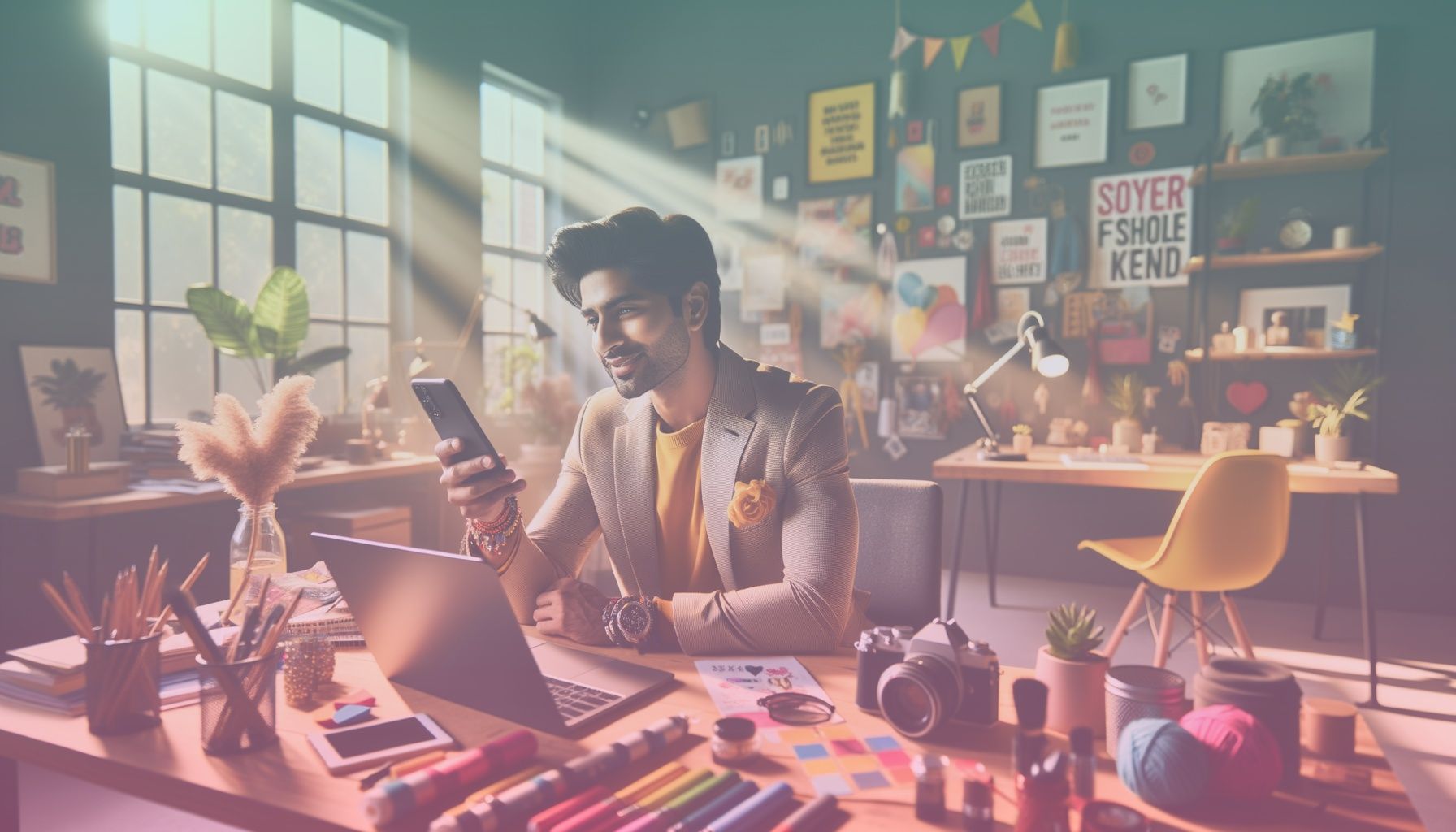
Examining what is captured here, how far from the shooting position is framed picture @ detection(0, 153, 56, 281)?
316 cm

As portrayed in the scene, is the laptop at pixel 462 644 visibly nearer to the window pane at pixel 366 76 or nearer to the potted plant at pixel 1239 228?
the potted plant at pixel 1239 228

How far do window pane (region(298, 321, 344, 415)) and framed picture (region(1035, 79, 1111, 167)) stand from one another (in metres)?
3.83

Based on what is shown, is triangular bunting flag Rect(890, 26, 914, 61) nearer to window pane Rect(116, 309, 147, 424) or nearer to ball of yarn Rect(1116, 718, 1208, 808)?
window pane Rect(116, 309, 147, 424)

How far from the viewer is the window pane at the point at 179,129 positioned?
3754 millimetres

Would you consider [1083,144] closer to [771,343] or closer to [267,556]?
[771,343]

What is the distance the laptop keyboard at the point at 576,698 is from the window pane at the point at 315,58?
13.7 ft

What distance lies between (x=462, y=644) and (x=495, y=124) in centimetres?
519

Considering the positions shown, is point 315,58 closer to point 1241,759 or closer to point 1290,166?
point 1290,166

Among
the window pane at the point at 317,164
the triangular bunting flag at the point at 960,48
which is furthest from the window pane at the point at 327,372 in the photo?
the triangular bunting flag at the point at 960,48

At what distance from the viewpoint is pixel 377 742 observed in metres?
0.94

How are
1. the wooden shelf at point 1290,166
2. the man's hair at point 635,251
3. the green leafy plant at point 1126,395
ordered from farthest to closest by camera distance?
the green leafy plant at point 1126,395, the wooden shelf at point 1290,166, the man's hair at point 635,251

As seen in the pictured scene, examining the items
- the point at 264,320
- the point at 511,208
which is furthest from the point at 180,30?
the point at 511,208

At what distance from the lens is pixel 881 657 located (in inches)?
41.2

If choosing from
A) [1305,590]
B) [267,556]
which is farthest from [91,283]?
[1305,590]
